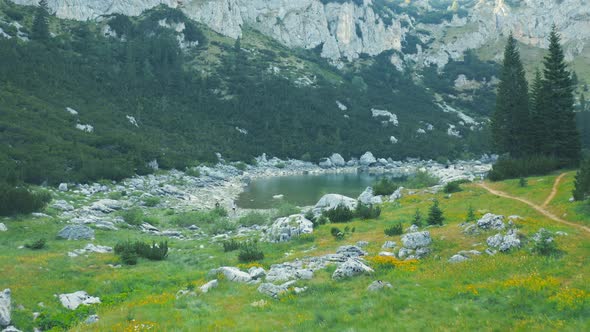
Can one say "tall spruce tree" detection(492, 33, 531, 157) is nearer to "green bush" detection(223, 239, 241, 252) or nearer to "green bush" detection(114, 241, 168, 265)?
"green bush" detection(223, 239, 241, 252)

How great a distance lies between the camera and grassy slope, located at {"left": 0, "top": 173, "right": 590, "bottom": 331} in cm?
1005

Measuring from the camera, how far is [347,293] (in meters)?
12.6

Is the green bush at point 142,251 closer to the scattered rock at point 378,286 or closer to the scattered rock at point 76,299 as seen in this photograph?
the scattered rock at point 76,299

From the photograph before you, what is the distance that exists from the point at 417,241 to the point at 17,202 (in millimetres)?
Answer: 25799

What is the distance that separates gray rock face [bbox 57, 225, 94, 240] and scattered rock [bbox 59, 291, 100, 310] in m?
10.2

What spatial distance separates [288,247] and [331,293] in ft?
34.6

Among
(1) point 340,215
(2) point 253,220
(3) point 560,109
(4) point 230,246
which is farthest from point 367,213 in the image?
(3) point 560,109

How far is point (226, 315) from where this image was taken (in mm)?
11383

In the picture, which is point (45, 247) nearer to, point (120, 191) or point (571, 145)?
point (120, 191)

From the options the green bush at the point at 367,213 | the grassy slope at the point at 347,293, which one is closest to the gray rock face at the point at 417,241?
the grassy slope at the point at 347,293

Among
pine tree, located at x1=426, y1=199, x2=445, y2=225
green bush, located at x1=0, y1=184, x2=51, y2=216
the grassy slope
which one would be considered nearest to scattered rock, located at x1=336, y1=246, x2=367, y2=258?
the grassy slope

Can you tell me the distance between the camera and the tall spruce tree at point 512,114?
50.5m

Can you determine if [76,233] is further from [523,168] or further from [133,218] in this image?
[523,168]

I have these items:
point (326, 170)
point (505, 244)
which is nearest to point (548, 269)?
point (505, 244)
